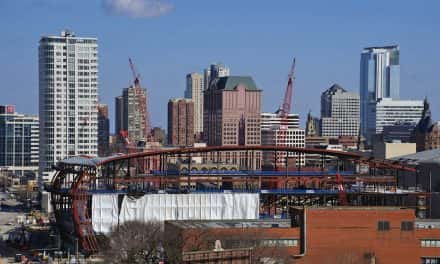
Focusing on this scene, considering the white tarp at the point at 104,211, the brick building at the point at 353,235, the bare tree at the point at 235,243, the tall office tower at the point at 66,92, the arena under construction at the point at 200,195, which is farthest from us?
the tall office tower at the point at 66,92

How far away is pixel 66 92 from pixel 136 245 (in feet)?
434

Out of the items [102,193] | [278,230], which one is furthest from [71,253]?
[278,230]

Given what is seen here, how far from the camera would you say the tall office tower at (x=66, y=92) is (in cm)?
19675

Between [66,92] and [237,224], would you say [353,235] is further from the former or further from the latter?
[66,92]

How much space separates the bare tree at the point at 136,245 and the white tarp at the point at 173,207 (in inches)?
536

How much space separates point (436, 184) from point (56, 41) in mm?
110011

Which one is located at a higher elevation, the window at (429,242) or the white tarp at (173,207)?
the white tarp at (173,207)

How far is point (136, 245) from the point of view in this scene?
223ft

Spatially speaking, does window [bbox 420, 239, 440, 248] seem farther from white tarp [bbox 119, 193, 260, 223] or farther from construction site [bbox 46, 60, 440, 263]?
white tarp [bbox 119, 193, 260, 223]

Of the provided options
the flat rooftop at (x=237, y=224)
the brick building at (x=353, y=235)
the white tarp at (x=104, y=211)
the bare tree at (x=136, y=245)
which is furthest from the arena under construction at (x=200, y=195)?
the brick building at (x=353, y=235)

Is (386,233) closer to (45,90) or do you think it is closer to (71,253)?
(71,253)

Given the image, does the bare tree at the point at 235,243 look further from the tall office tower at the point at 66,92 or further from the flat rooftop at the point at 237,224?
the tall office tower at the point at 66,92

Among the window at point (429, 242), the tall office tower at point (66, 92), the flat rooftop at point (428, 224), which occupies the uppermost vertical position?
the tall office tower at point (66, 92)

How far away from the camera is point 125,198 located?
91312 millimetres
